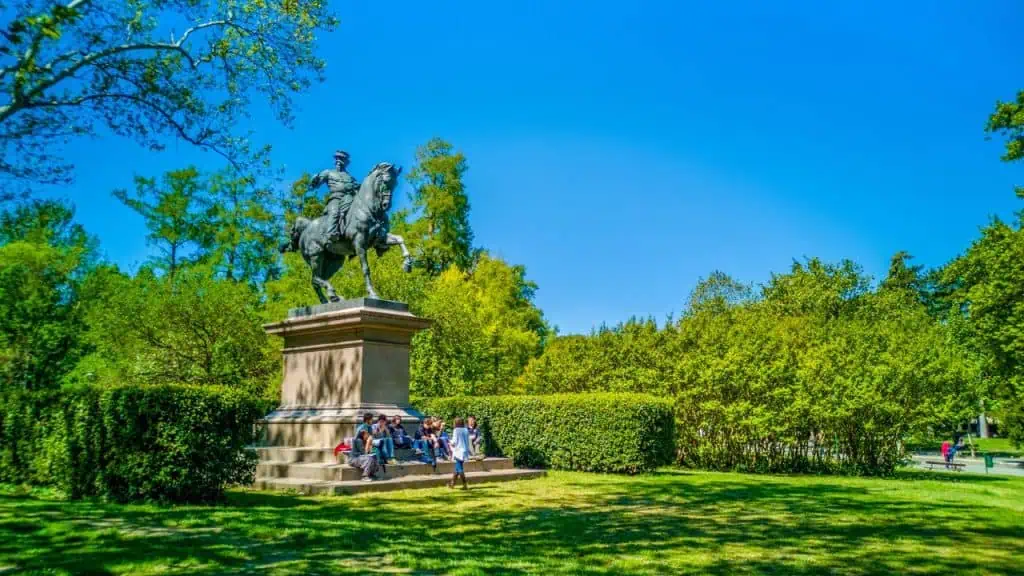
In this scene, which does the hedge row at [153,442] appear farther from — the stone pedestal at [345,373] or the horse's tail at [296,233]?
the horse's tail at [296,233]

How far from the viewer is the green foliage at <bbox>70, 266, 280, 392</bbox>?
85.2ft

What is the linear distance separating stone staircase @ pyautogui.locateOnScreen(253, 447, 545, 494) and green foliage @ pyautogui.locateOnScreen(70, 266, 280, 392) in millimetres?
11299

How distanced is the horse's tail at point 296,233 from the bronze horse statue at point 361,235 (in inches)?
15.6

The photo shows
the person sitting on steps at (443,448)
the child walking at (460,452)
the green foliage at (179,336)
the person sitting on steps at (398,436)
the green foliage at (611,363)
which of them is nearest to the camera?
the child walking at (460,452)

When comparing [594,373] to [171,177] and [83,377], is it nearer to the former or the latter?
[83,377]

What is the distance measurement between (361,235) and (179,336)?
12.2 m

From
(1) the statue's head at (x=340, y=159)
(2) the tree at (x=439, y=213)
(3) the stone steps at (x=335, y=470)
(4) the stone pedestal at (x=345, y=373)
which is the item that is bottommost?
(3) the stone steps at (x=335, y=470)

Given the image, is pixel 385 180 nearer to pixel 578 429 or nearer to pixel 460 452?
A: pixel 460 452

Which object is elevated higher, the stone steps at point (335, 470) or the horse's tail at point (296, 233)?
the horse's tail at point (296, 233)

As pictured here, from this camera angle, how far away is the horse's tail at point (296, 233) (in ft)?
63.3

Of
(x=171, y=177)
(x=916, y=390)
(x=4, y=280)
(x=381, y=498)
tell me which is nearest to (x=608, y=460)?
(x=381, y=498)

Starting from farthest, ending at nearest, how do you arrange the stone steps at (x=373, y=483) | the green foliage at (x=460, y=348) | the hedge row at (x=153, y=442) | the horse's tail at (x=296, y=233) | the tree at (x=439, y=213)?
the tree at (x=439, y=213) < the green foliage at (x=460, y=348) < the horse's tail at (x=296, y=233) < the stone steps at (x=373, y=483) < the hedge row at (x=153, y=442)

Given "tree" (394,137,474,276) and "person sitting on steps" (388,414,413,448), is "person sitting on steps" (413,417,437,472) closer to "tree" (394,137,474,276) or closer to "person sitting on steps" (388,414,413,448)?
"person sitting on steps" (388,414,413,448)

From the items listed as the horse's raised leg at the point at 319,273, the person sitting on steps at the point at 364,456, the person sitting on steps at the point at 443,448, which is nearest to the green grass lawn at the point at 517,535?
the person sitting on steps at the point at 364,456
